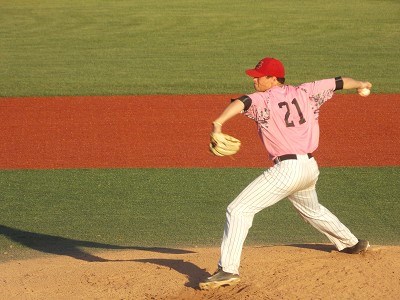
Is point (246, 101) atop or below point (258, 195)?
atop

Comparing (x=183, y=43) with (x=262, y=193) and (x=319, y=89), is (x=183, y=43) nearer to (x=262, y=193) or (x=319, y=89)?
(x=319, y=89)

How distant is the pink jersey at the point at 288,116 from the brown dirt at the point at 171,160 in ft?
3.13

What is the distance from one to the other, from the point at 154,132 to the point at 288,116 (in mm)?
6575

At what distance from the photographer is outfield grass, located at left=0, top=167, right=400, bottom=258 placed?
30.8 feet

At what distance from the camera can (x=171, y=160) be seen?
1216 centimetres

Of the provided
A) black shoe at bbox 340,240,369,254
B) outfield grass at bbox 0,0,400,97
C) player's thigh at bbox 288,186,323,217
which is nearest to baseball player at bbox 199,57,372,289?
player's thigh at bbox 288,186,323,217

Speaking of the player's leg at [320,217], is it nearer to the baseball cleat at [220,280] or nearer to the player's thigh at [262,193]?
the player's thigh at [262,193]

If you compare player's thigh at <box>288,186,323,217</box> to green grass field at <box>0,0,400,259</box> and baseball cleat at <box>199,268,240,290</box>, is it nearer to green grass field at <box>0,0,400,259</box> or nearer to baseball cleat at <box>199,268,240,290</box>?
baseball cleat at <box>199,268,240,290</box>

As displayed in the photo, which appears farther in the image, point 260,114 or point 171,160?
point 171,160

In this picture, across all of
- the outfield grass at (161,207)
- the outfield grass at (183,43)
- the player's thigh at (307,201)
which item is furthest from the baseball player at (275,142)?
the outfield grass at (183,43)

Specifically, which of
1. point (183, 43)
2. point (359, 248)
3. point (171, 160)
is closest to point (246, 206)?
point (359, 248)

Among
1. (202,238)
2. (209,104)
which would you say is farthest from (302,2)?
(202,238)

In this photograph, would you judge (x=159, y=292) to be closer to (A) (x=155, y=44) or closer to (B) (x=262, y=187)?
(B) (x=262, y=187)

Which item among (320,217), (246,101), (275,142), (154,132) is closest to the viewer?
(246,101)
